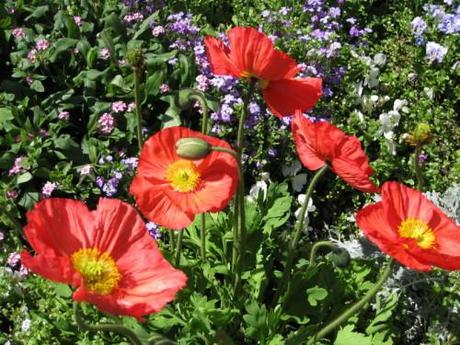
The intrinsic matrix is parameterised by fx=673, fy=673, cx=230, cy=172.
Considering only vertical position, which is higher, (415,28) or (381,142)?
(415,28)

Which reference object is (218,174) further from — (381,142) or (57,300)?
(381,142)

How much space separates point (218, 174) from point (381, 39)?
2.48m

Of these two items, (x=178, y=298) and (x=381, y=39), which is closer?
(x=178, y=298)

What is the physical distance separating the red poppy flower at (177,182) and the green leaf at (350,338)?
→ 680 mm

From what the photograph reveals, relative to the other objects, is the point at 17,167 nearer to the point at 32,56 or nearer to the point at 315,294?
the point at 32,56

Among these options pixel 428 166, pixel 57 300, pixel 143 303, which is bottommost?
pixel 428 166

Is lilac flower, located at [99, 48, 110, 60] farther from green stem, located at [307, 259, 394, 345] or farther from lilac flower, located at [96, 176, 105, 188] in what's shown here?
green stem, located at [307, 259, 394, 345]

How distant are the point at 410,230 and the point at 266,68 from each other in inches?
20.0

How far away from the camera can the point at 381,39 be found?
3.79m

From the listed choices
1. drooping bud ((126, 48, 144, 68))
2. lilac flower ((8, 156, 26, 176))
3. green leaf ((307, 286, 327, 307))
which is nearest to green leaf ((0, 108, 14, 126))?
lilac flower ((8, 156, 26, 176))

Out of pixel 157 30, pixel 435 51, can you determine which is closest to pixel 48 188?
pixel 157 30

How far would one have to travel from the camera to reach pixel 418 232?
1.56m

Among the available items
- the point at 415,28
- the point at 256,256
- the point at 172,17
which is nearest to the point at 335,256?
the point at 256,256

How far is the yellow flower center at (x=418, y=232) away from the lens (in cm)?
155
